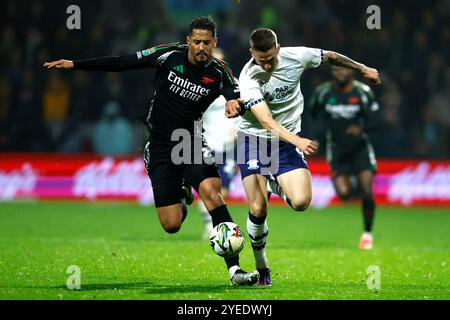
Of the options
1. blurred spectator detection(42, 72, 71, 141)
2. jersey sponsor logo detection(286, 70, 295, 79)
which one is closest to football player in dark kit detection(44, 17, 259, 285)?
jersey sponsor logo detection(286, 70, 295, 79)

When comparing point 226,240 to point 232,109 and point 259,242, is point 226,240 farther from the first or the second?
point 232,109

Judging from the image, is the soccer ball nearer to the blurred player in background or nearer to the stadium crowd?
the blurred player in background

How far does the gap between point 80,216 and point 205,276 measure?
7.55m

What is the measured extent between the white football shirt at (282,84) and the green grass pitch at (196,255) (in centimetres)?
158

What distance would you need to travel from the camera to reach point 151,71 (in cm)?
1988

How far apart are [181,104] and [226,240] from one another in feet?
5.06

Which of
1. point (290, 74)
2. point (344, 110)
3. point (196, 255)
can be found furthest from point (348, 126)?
point (290, 74)

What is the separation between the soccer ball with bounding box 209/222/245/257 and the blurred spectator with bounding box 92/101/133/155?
440 inches

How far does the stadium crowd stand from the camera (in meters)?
19.5

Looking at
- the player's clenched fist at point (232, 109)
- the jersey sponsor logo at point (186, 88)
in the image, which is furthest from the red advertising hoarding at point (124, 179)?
the player's clenched fist at point (232, 109)

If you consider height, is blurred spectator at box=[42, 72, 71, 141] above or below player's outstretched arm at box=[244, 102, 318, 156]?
above

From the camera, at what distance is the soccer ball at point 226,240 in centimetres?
834
